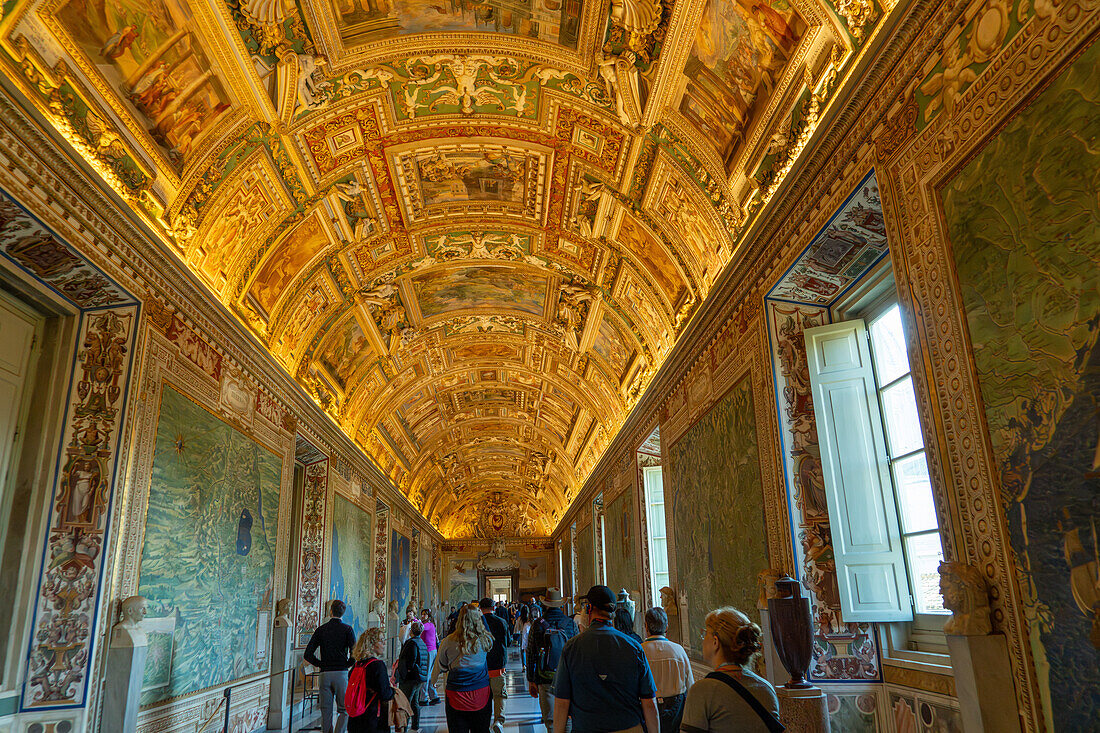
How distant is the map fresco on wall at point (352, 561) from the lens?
58.9ft

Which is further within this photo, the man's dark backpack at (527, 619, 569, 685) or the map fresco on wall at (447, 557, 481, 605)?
the map fresco on wall at (447, 557, 481, 605)

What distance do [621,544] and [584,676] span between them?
50.0 feet

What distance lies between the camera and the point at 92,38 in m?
7.23

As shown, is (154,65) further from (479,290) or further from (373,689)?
(479,290)

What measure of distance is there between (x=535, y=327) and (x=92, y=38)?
13.5m

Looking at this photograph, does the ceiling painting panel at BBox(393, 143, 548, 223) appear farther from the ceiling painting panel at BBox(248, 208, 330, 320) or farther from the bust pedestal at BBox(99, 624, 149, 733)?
the bust pedestal at BBox(99, 624, 149, 733)

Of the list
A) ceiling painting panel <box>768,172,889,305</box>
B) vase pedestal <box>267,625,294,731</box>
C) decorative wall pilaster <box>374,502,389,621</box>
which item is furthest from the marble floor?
ceiling painting panel <box>768,172,889,305</box>

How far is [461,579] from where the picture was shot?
151 ft

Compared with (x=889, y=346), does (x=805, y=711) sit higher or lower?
lower

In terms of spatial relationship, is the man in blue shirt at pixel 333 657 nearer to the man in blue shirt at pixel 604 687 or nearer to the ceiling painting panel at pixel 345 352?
the man in blue shirt at pixel 604 687

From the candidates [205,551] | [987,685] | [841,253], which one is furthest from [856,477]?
[205,551]

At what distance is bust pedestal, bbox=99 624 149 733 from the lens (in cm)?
728

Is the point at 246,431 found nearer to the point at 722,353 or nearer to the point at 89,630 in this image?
the point at 89,630

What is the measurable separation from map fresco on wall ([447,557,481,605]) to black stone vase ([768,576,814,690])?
41.7 meters
